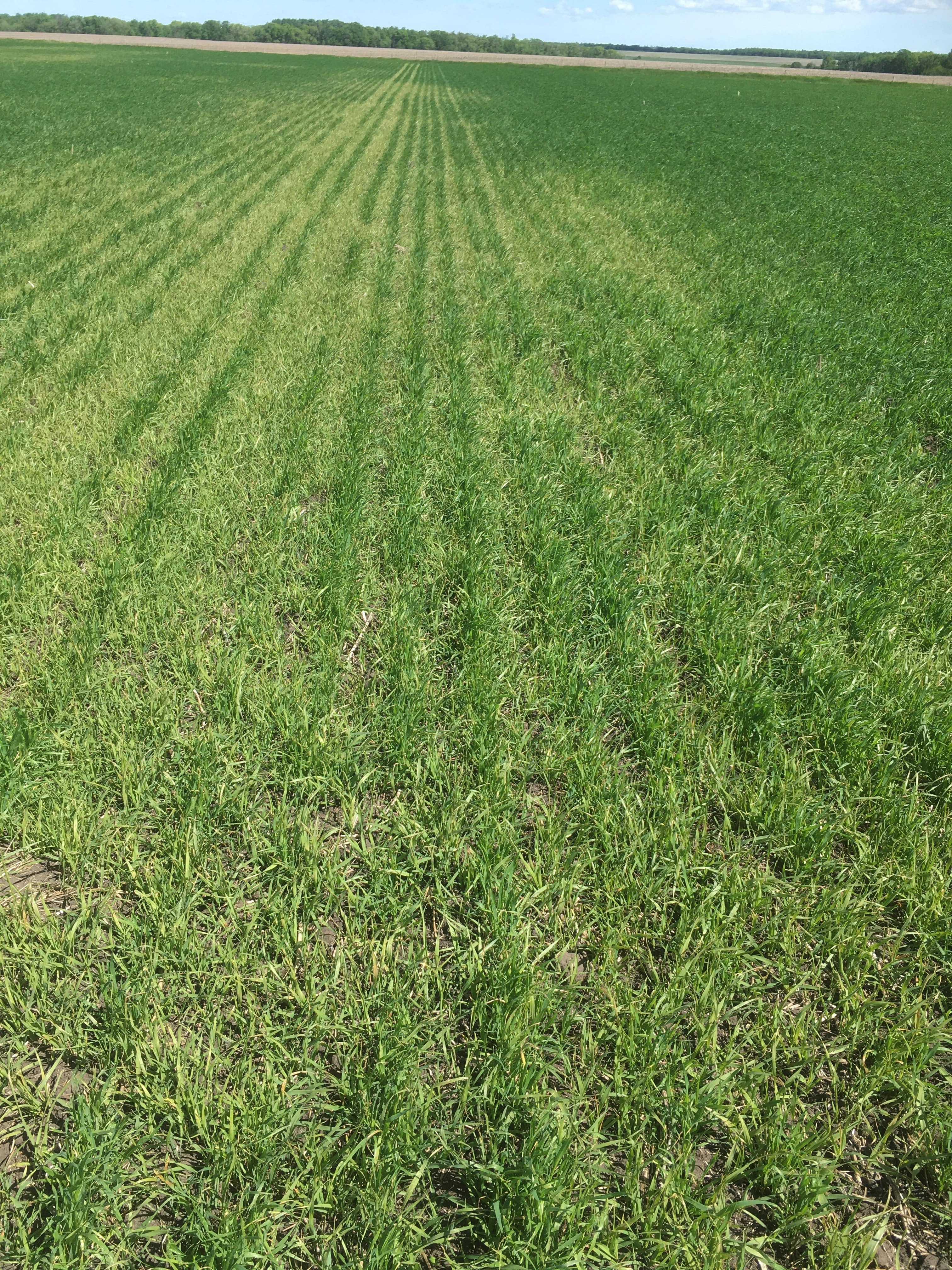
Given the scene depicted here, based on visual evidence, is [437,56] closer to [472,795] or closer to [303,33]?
[303,33]

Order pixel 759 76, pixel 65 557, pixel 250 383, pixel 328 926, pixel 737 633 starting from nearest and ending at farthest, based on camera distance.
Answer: pixel 328 926 → pixel 737 633 → pixel 65 557 → pixel 250 383 → pixel 759 76

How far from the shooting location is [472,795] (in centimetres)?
272

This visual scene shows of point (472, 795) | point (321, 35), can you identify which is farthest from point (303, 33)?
point (472, 795)

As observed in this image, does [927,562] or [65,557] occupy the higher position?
[927,562]

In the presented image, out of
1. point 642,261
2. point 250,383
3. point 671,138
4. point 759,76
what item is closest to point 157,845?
point 250,383

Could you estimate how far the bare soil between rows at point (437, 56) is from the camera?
75.6 m

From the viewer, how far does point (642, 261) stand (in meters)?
10.6

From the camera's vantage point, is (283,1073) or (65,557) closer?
(283,1073)

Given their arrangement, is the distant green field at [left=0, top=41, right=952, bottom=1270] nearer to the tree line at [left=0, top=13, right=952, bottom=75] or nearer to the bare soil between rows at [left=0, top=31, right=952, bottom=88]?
the bare soil between rows at [left=0, top=31, right=952, bottom=88]

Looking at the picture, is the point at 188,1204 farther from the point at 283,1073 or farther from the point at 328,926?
the point at 328,926

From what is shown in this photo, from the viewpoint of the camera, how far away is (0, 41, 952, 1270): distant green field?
5.70ft

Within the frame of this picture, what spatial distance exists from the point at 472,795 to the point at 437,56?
5072 inches

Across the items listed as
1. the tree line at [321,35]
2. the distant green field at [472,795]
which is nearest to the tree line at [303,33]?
the tree line at [321,35]

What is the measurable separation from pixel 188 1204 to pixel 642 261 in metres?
11.8
